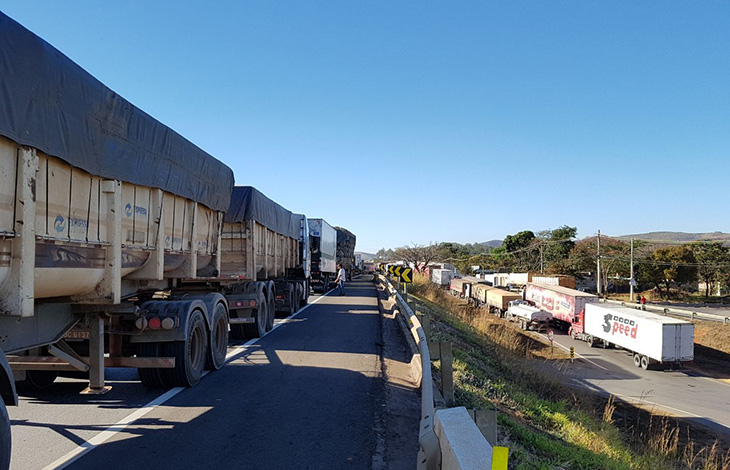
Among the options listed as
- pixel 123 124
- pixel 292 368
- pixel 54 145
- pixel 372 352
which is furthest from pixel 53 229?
pixel 372 352

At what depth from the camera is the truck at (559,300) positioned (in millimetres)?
40188

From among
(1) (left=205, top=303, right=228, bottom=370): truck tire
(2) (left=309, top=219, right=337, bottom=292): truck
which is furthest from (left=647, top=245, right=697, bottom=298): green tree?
(1) (left=205, top=303, right=228, bottom=370): truck tire

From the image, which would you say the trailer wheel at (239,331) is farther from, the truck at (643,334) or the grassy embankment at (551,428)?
the truck at (643,334)

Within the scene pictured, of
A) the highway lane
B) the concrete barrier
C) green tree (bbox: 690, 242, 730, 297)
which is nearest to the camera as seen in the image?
the concrete barrier

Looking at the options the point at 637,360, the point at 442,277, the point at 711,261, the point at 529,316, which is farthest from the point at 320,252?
the point at 711,261

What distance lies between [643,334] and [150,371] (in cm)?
3203

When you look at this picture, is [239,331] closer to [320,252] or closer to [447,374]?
[447,374]

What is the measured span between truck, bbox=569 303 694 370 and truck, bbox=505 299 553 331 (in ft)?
14.7

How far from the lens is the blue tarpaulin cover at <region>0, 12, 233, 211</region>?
13.1 feet

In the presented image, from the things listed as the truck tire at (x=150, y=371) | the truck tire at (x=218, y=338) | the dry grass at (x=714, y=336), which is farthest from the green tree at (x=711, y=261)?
the truck tire at (x=150, y=371)

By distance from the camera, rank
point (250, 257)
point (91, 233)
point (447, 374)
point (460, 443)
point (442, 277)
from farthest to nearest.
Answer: point (442, 277), point (250, 257), point (447, 374), point (91, 233), point (460, 443)

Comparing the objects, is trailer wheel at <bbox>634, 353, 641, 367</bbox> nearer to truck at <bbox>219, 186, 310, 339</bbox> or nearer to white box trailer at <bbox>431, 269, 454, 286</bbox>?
truck at <bbox>219, 186, 310, 339</bbox>

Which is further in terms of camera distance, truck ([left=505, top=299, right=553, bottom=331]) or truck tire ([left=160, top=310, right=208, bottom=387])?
truck ([left=505, top=299, right=553, bottom=331])

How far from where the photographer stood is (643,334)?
31.0 meters
